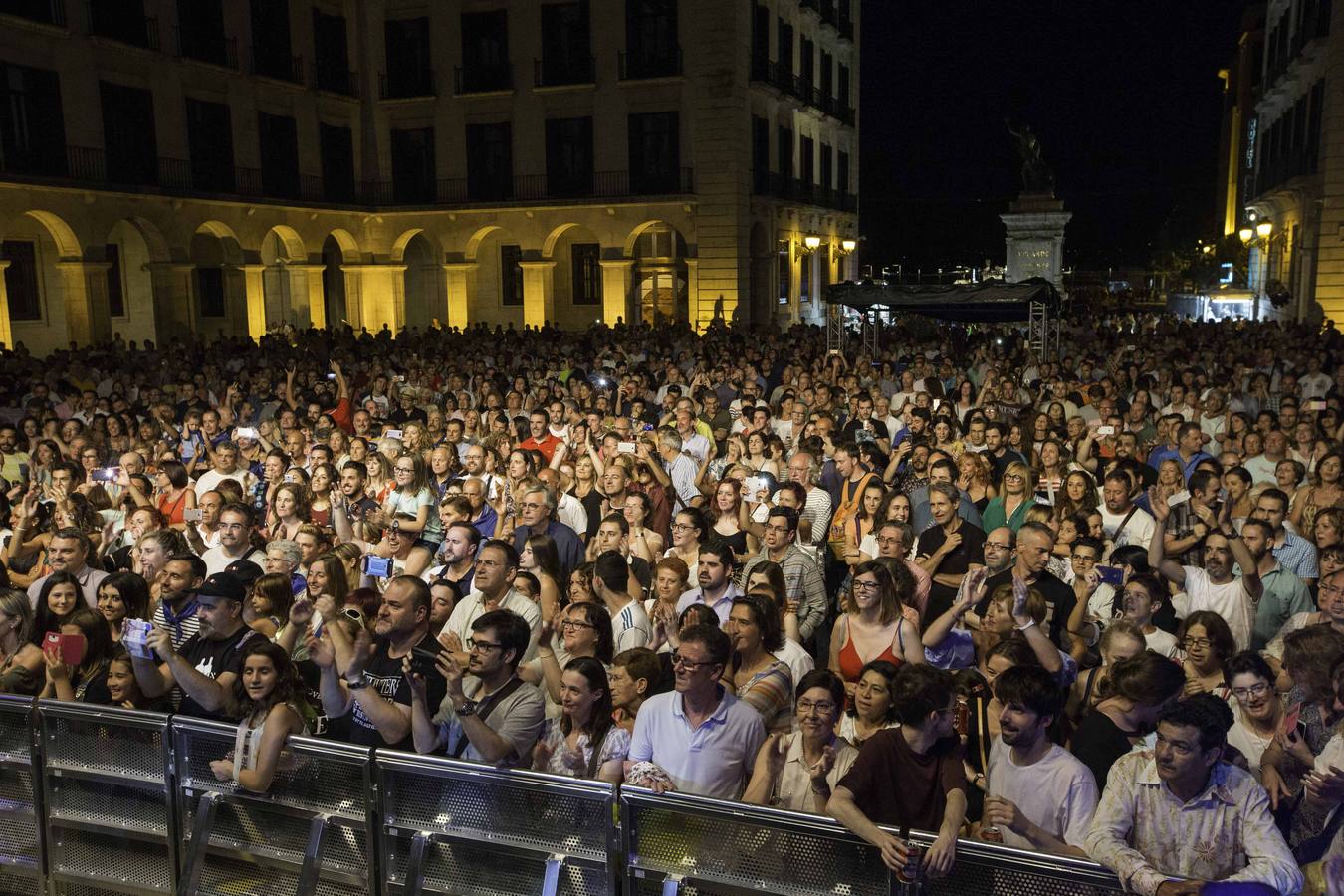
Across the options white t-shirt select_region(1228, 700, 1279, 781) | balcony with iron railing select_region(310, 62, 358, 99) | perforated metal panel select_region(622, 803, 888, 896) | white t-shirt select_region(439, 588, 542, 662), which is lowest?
perforated metal panel select_region(622, 803, 888, 896)

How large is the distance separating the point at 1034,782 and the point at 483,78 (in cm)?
3446

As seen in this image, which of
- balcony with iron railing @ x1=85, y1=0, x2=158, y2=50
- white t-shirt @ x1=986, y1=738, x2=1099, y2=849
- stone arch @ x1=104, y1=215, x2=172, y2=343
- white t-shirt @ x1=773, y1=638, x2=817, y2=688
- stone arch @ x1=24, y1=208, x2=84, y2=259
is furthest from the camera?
stone arch @ x1=104, y1=215, x2=172, y2=343

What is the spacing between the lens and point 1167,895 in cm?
354

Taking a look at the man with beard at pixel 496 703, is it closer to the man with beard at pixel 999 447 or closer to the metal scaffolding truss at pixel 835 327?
the man with beard at pixel 999 447

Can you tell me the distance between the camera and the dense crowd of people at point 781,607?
426 centimetres

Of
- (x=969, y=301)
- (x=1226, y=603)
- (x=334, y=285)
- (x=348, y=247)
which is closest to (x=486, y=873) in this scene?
(x=1226, y=603)

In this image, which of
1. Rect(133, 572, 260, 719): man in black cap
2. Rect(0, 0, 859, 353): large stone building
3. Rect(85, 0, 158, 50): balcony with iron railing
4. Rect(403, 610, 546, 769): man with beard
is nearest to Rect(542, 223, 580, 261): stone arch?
Rect(0, 0, 859, 353): large stone building

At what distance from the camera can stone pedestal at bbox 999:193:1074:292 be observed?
31.6 m

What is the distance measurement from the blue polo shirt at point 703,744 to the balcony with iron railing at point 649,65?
31187mm

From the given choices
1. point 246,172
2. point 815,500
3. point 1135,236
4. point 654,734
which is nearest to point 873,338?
point 815,500

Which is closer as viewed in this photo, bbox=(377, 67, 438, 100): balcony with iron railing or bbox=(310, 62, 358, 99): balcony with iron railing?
bbox=(310, 62, 358, 99): balcony with iron railing

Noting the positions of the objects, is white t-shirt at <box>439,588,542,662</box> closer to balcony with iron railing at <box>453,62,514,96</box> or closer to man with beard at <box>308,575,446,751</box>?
man with beard at <box>308,575,446,751</box>

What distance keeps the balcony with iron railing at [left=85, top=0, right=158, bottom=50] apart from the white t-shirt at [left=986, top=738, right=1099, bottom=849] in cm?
2867

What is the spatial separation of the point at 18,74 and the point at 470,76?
1384 cm
